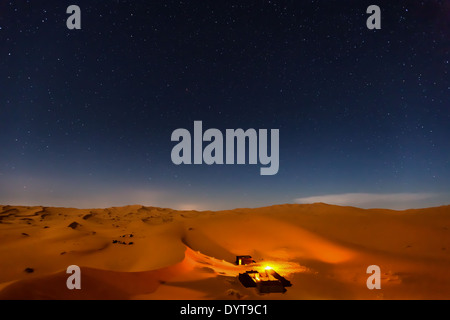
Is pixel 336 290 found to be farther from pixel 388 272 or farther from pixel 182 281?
pixel 182 281

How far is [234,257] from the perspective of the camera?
13.1 m

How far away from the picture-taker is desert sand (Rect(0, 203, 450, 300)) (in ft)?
21.1

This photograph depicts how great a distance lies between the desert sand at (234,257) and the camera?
254 inches

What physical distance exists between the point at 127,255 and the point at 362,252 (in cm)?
1142
